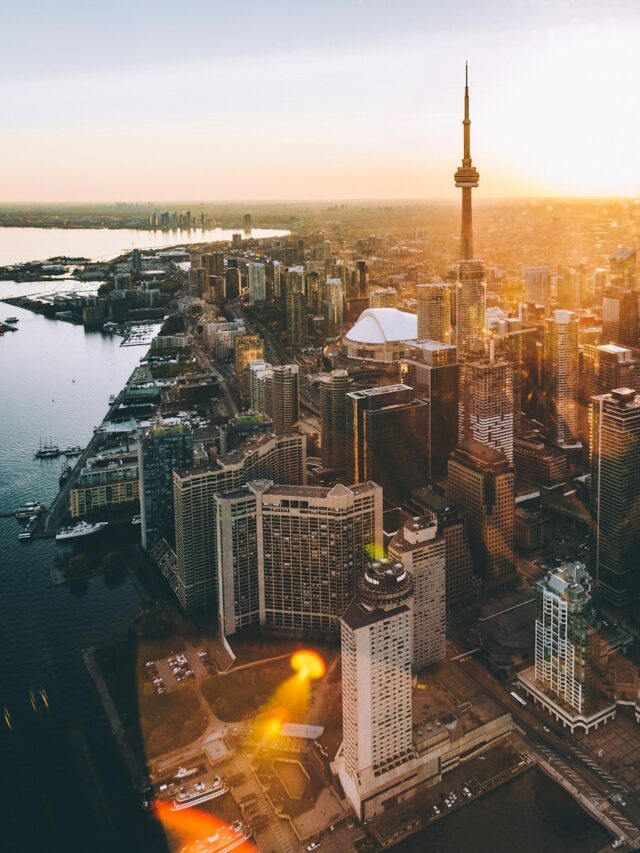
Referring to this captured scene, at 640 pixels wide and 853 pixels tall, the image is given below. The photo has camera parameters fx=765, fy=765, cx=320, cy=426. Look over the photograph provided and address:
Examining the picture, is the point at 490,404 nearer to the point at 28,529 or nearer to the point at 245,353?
the point at 28,529

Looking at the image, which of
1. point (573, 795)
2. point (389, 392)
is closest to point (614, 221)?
point (389, 392)

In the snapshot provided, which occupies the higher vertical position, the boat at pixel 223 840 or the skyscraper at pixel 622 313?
the skyscraper at pixel 622 313

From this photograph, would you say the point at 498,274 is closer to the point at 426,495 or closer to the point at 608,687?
the point at 426,495

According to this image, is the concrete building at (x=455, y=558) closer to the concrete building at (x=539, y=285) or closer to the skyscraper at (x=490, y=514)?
the skyscraper at (x=490, y=514)

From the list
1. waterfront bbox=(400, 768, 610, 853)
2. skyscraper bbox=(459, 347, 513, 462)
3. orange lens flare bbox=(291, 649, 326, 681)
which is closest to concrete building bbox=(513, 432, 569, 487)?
skyscraper bbox=(459, 347, 513, 462)

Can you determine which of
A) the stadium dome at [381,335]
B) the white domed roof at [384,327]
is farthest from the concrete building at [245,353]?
the white domed roof at [384,327]

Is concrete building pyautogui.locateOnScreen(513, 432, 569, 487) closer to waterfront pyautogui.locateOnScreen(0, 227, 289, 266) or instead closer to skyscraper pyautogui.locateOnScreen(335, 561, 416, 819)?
skyscraper pyautogui.locateOnScreen(335, 561, 416, 819)
